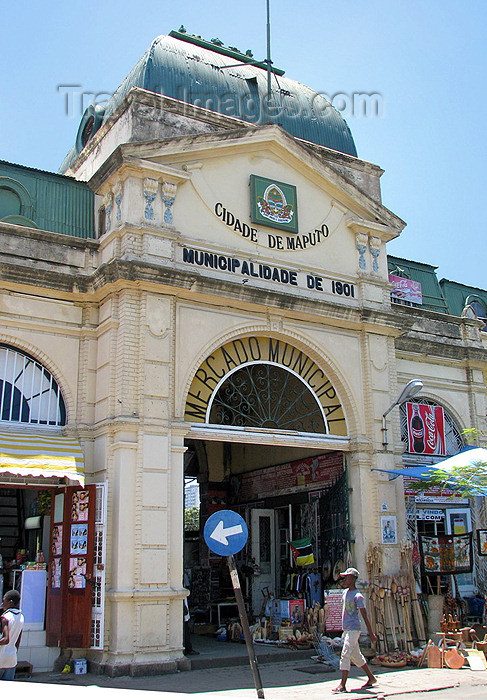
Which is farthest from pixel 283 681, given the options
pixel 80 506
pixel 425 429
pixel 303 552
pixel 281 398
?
pixel 425 429

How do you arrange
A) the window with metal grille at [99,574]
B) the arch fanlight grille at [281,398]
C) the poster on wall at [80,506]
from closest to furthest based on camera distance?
the window with metal grille at [99,574], the poster on wall at [80,506], the arch fanlight grille at [281,398]

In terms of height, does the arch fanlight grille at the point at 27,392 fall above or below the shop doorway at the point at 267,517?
above

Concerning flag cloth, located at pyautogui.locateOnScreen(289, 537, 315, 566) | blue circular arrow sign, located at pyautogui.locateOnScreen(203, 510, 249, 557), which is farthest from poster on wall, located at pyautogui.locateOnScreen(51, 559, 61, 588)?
flag cloth, located at pyautogui.locateOnScreen(289, 537, 315, 566)

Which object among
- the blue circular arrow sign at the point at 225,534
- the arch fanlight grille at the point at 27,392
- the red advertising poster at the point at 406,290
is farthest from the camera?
the red advertising poster at the point at 406,290

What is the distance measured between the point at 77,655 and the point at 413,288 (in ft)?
41.9

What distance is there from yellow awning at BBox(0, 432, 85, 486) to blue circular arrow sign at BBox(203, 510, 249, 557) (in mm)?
3628

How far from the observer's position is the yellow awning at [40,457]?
37.4ft

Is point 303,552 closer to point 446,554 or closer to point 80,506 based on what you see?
point 446,554

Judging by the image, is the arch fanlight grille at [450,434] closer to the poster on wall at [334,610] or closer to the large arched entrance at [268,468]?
the large arched entrance at [268,468]

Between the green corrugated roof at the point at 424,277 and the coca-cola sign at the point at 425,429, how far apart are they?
132 inches

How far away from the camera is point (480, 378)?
63.6ft

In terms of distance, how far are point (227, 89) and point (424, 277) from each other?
7894 mm

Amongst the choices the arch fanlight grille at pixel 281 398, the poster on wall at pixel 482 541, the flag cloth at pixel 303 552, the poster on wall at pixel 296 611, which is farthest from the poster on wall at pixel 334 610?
the poster on wall at pixel 482 541

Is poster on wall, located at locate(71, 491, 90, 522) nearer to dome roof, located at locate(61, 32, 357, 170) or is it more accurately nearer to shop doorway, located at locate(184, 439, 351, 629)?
shop doorway, located at locate(184, 439, 351, 629)
